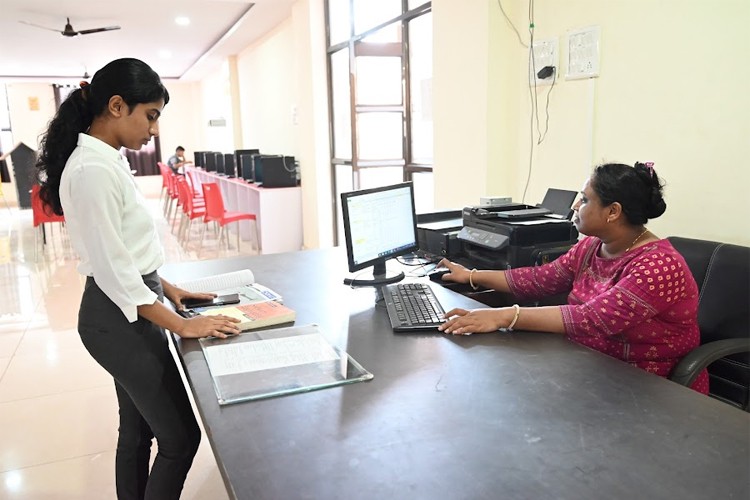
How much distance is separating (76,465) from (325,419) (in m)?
1.77

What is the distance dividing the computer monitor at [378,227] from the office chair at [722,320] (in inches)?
40.9

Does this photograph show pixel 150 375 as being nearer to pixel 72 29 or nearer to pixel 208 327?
pixel 208 327

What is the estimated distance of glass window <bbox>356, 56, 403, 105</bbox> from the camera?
5.02 meters

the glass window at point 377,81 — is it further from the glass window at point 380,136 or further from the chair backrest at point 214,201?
the chair backrest at point 214,201

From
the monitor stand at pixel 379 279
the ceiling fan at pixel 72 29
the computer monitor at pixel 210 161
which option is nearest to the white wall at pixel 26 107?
the computer monitor at pixel 210 161

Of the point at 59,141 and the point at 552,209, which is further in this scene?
the point at 552,209

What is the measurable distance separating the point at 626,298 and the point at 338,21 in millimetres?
5235

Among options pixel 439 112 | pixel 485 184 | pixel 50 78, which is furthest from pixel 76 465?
pixel 50 78

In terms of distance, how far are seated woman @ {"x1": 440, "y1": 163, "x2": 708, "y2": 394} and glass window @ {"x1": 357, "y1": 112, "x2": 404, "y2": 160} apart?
332 cm

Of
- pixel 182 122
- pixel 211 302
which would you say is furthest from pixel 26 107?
pixel 211 302

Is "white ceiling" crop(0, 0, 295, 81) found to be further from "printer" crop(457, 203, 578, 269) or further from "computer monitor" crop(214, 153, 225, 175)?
"printer" crop(457, 203, 578, 269)

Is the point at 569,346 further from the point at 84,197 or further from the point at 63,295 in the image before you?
the point at 63,295

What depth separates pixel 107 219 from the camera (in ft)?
4.62

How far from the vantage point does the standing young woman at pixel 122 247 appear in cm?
142
